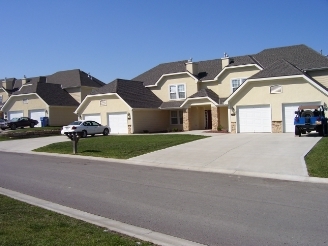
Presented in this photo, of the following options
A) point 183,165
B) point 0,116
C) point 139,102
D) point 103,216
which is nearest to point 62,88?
Result: point 0,116

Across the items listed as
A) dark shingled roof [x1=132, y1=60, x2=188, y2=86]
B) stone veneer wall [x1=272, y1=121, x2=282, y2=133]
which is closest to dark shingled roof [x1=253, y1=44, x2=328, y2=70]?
stone veneer wall [x1=272, y1=121, x2=282, y2=133]

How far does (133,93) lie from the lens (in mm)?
38844

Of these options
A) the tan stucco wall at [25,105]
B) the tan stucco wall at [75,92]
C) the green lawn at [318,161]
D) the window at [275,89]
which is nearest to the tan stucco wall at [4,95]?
the tan stucco wall at [25,105]

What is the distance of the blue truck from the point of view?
23.7 metres

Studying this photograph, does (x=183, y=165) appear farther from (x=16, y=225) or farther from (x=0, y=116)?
(x=0, y=116)

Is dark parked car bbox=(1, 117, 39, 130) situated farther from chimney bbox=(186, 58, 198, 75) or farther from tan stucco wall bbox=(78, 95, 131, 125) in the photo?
chimney bbox=(186, 58, 198, 75)

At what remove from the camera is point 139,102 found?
3772 cm

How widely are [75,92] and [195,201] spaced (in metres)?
41.9

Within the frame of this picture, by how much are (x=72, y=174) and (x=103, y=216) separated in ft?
21.5

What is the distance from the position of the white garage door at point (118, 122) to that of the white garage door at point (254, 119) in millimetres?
11827

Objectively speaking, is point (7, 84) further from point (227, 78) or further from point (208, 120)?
point (227, 78)

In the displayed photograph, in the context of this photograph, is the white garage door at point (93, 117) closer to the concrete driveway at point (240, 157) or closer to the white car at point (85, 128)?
the white car at point (85, 128)

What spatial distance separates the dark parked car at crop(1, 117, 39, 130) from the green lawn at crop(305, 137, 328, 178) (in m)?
34.2

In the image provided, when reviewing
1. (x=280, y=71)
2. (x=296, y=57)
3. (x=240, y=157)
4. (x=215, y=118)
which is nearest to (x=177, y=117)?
(x=215, y=118)
